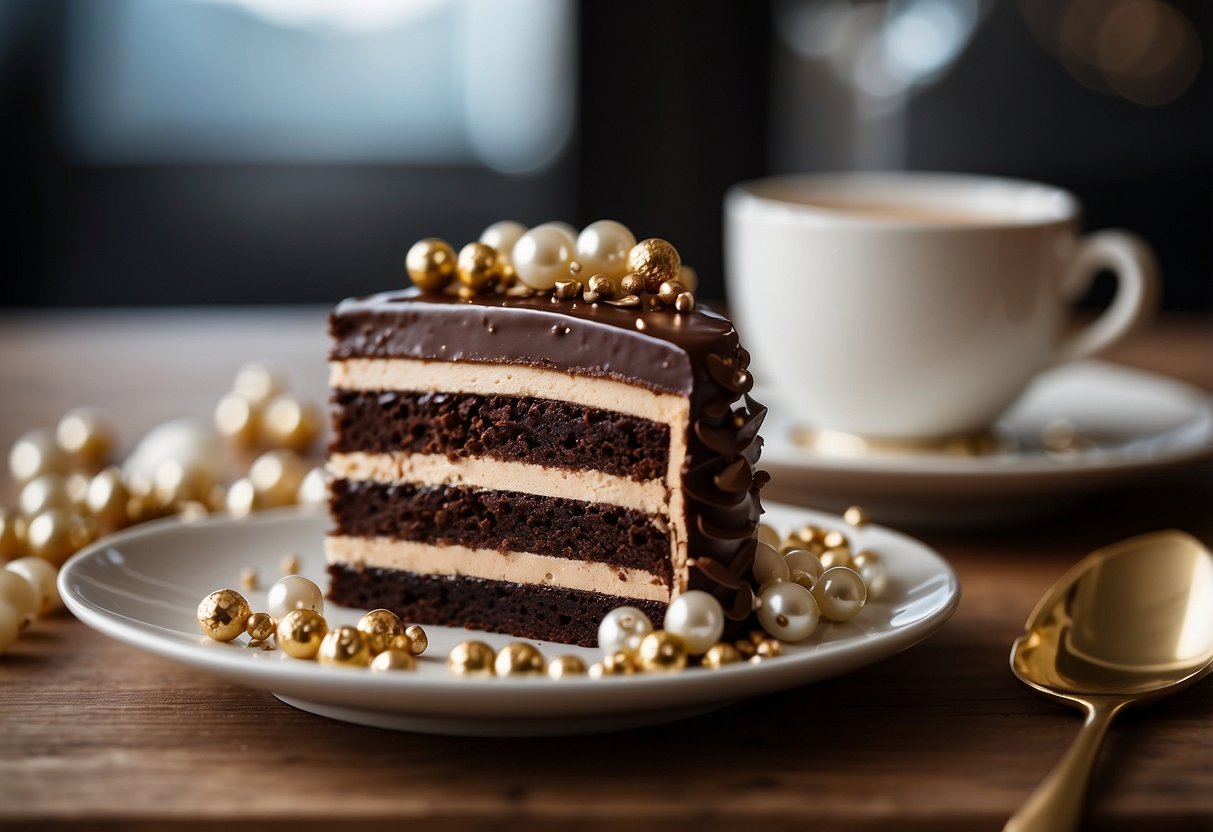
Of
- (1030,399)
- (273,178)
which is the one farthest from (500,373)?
(273,178)

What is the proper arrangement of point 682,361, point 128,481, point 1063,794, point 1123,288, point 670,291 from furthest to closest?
point 1123,288
point 128,481
point 670,291
point 682,361
point 1063,794

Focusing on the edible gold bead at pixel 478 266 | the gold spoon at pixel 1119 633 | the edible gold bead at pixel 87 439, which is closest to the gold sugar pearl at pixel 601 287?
the edible gold bead at pixel 478 266

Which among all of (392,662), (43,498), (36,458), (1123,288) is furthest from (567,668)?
(1123,288)

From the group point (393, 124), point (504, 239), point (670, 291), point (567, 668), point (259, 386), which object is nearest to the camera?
point (567, 668)

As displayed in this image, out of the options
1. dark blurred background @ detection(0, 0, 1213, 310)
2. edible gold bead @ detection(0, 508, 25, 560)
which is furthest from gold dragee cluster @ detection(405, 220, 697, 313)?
dark blurred background @ detection(0, 0, 1213, 310)

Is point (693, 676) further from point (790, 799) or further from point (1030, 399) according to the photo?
point (1030, 399)

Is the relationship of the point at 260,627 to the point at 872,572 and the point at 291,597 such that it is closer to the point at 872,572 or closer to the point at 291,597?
the point at 291,597
